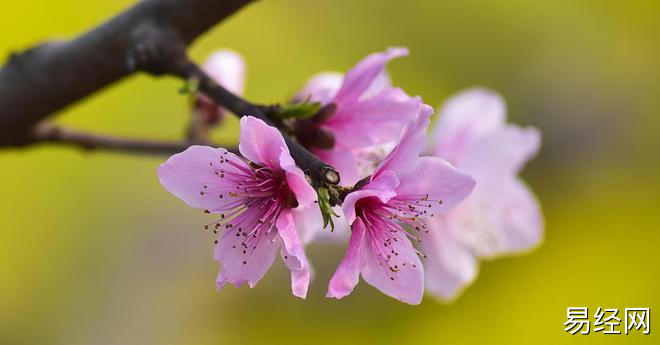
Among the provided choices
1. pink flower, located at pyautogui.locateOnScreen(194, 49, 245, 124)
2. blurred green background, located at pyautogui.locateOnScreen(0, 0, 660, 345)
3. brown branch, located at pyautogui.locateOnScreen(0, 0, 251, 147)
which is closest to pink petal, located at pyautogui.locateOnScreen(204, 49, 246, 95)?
pink flower, located at pyautogui.locateOnScreen(194, 49, 245, 124)

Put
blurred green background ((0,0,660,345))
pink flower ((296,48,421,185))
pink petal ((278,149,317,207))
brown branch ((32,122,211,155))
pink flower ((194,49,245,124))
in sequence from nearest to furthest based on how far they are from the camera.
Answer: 1. pink petal ((278,149,317,207))
2. pink flower ((296,48,421,185))
3. brown branch ((32,122,211,155))
4. pink flower ((194,49,245,124))
5. blurred green background ((0,0,660,345))

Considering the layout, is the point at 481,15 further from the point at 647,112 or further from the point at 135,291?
the point at 135,291

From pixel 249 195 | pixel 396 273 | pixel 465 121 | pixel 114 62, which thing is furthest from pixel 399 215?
pixel 465 121

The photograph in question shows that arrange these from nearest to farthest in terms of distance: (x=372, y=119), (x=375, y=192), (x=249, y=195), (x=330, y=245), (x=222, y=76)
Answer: (x=375, y=192) → (x=249, y=195) → (x=372, y=119) → (x=222, y=76) → (x=330, y=245)

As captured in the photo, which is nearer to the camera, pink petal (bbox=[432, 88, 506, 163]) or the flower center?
the flower center

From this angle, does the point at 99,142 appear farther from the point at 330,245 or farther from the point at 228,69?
the point at 330,245

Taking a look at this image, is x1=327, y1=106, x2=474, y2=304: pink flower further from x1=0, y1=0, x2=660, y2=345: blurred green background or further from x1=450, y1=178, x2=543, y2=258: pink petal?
x1=0, y1=0, x2=660, y2=345: blurred green background

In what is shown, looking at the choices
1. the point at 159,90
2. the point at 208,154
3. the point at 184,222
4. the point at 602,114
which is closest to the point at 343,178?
the point at 208,154

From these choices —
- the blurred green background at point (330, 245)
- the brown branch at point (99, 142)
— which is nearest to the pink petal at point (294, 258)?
the brown branch at point (99, 142)
